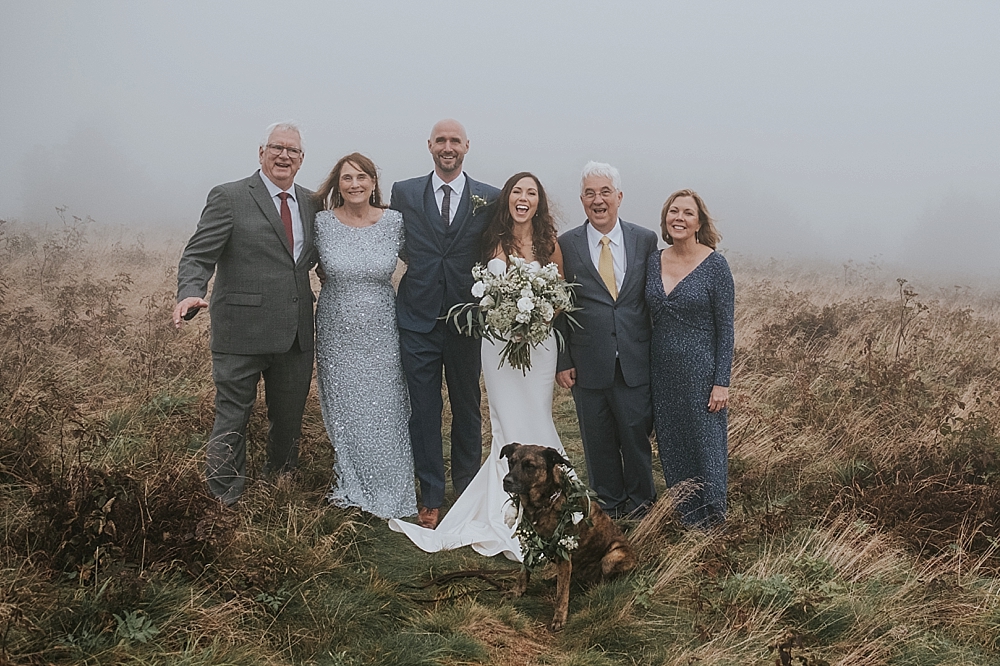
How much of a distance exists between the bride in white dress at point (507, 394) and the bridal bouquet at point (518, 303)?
215mm

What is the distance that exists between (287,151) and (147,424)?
111 inches

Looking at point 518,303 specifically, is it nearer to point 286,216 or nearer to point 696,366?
point 696,366

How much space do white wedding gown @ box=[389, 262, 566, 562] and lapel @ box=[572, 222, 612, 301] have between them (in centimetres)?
59

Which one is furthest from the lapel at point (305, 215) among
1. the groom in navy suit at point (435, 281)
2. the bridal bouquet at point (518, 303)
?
the bridal bouquet at point (518, 303)

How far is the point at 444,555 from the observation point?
5.39 meters

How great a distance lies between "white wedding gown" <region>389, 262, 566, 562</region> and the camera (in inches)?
231

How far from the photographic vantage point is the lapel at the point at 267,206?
5.48 meters

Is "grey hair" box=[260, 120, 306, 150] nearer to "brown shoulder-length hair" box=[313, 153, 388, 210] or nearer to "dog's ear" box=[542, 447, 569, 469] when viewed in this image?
"brown shoulder-length hair" box=[313, 153, 388, 210]

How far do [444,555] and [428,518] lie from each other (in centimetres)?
65

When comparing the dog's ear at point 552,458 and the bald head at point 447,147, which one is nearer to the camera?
the dog's ear at point 552,458

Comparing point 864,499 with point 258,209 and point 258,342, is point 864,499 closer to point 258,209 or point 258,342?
point 258,342

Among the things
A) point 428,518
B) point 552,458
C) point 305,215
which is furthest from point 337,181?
point 552,458

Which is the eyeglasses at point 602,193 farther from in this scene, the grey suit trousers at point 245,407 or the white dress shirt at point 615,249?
the grey suit trousers at point 245,407

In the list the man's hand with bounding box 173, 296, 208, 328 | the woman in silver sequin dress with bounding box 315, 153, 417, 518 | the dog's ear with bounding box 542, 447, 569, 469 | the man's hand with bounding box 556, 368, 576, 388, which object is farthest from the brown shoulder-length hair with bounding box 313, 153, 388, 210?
the dog's ear with bounding box 542, 447, 569, 469
